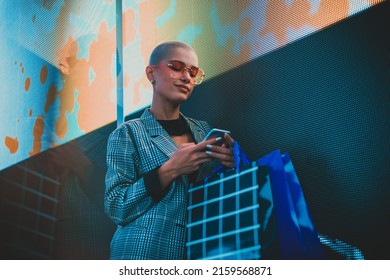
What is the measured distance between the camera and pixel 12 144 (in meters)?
2.19

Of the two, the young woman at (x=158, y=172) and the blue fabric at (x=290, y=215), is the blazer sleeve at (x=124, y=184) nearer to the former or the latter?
the young woman at (x=158, y=172)

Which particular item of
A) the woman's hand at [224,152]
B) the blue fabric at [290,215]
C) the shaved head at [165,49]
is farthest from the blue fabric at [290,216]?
the shaved head at [165,49]

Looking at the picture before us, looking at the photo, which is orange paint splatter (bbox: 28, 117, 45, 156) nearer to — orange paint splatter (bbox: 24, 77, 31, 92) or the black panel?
orange paint splatter (bbox: 24, 77, 31, 92)

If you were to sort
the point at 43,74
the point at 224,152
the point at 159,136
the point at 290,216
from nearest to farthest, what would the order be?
the point at 290,216
the point at 224,152
the point at 159,136
the point at 43,74

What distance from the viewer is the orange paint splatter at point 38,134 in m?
2.08

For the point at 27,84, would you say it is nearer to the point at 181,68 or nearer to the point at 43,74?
the point at 43,74

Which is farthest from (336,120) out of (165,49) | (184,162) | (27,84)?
(27,84)

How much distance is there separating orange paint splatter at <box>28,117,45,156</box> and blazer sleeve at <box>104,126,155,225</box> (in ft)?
2.18

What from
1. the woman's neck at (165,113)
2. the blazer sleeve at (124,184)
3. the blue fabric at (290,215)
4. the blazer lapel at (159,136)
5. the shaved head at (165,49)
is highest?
the shaved head at (165,49)

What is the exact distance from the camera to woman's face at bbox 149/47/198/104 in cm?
162

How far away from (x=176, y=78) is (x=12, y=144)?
1008 millimetres

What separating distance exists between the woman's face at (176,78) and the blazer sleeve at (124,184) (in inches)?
8.3

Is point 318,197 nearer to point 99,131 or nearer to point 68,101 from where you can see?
point 99,131

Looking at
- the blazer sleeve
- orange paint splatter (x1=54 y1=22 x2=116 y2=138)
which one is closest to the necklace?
the blazer sleeve
